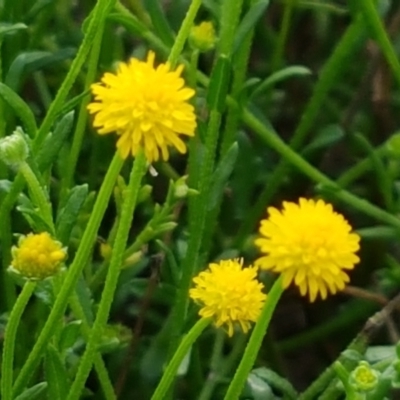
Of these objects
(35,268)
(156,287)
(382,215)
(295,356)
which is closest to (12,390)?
(35,268)

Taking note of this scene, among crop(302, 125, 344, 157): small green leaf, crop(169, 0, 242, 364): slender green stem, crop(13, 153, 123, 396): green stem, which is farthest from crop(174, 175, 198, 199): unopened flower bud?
crop(302, 125, 344, 157): small green leaf

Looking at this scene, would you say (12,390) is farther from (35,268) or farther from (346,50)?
(346,50)

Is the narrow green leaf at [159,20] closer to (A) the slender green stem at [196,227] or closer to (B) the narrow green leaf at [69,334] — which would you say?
(A) the slender green stem at [196,227]

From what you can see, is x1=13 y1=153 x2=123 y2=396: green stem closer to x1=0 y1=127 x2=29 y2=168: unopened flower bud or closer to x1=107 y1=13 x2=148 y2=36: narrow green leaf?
x1=0 y1=127 x2=29 y2=168: unopened flower bud

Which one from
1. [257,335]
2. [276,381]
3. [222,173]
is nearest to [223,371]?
[276,381]

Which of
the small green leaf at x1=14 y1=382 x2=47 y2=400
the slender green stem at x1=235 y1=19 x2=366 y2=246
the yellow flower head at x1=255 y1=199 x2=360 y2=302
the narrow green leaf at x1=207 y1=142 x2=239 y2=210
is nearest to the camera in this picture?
the yellow flower head at x1=255 y1=199 x2=360 y2=302

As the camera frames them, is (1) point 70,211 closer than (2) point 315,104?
Yes

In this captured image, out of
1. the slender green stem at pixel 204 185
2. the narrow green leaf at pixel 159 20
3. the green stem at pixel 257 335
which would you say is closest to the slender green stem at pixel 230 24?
the slender green stem at pixel 204 185

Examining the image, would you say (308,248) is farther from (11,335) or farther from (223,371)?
(223,371)
